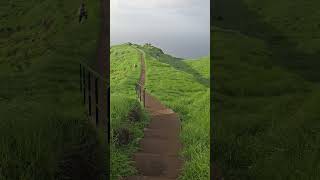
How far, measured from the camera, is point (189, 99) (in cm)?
2434

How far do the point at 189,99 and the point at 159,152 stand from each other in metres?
13.0

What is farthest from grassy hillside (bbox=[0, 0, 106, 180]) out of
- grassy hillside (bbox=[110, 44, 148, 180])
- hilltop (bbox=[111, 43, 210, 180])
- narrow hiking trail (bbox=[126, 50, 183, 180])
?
hilltop (bbox=[111, 43, 210, 180])

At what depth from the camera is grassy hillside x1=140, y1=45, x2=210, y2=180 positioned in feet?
33.7

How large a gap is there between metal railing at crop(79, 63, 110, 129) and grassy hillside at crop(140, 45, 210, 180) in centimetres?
246
